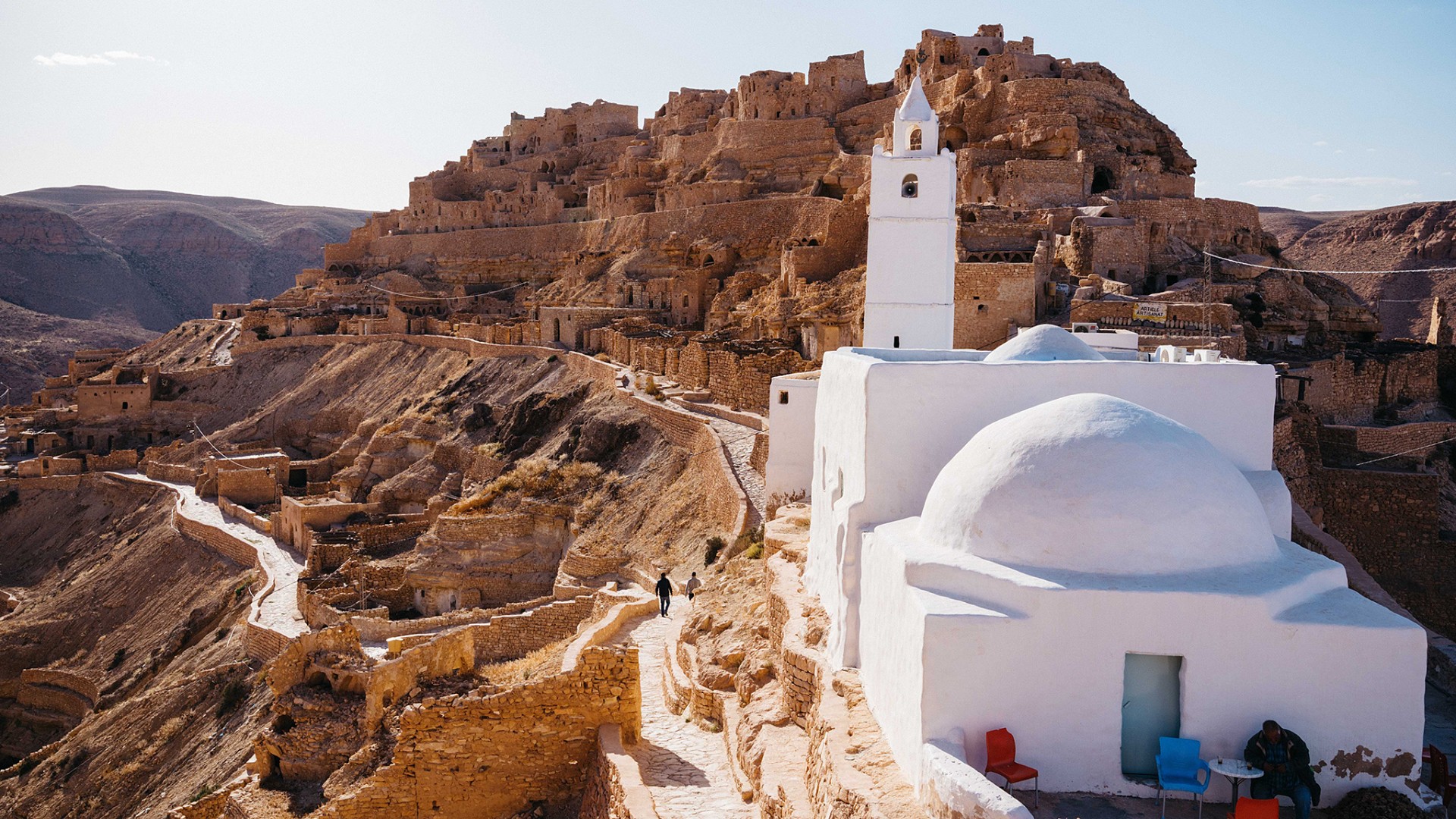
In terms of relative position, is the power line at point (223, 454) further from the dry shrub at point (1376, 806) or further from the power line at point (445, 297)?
the dry shrub at point (1376, 806)

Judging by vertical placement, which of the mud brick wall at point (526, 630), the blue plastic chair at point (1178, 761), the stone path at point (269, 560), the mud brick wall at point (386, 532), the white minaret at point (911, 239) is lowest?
the stone path at point (269, 560)

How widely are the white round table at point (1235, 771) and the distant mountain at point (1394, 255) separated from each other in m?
36.4

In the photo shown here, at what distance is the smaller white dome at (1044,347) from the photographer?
28.6 ft

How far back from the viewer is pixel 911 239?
48.7 feet

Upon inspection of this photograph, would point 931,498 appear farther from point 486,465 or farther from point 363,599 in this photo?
point 486,465

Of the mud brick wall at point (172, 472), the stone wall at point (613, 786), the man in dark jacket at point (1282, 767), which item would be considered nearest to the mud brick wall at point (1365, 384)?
the man in dark jacket at point (1282, 767)

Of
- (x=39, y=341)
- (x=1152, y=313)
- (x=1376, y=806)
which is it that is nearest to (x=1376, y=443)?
(x=1152, y=313)

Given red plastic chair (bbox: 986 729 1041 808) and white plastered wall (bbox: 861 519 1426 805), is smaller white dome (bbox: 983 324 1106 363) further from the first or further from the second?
red plastic chair (bbox: 986 729 1041 808)

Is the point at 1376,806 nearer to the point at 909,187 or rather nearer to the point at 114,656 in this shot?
the point at 909,187

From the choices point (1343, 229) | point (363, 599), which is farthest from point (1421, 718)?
point (1343, 229)

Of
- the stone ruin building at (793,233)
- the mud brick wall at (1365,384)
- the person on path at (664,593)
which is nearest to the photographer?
the person on path at (664,593)

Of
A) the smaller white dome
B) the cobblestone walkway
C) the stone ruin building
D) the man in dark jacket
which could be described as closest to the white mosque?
the man in dark jacket

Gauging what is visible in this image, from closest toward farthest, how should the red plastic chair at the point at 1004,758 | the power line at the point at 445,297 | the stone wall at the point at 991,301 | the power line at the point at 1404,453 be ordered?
1. the red plastic chair at the point at 1004,758
2. the power line at the point at 1404,453
3. the stone wall at the point at 991,301
4. the power line at the point at 445,297

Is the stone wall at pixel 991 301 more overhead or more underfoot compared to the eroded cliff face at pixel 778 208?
more underfoot
